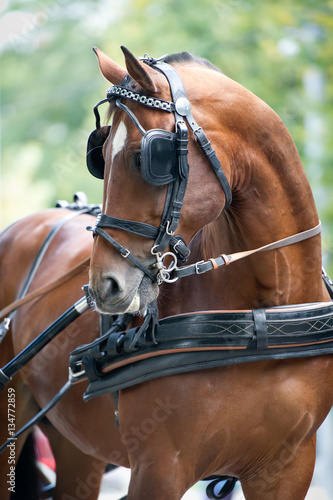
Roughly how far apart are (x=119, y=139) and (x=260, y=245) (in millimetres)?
639

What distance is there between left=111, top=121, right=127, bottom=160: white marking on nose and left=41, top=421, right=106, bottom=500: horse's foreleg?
7.01 feet

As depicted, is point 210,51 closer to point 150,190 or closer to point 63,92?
point 63,92

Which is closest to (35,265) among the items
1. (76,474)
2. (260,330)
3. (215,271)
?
(76,474)

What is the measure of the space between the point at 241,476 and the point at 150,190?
46.9 inches

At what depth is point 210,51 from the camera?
23.9 feet

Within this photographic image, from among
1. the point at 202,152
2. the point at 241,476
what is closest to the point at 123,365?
the point at 241,476

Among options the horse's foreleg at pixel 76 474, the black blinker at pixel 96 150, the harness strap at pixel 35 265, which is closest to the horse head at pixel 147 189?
the black blinker at pixel 96 150

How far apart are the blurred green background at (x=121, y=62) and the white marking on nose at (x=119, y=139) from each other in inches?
56.0

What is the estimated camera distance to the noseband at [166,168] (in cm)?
191

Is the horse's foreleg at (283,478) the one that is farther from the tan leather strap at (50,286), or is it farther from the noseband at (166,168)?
the tan leather strap at (50,286)

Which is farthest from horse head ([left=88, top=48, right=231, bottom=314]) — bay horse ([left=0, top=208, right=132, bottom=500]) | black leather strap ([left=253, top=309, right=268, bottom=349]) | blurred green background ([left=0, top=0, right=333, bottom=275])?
blurred green background ([left=0, top=0, right=333, bottom=275])

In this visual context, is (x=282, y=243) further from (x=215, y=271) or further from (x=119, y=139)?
(x=119, y=139)

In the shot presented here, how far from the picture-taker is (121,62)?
796 cm

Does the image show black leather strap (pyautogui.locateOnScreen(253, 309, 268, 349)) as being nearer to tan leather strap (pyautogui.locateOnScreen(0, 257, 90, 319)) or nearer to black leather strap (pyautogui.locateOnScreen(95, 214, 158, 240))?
black leather strap (pyautogui.locateOnScreen(95, 214, 158, 240))
